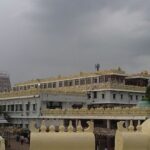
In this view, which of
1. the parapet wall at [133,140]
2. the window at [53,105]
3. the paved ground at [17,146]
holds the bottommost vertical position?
the paved ground at [17,146]

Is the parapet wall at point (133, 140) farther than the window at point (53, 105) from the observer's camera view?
No

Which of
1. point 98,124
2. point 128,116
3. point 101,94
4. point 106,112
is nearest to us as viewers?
point 128,116

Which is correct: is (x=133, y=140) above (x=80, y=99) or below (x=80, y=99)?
above

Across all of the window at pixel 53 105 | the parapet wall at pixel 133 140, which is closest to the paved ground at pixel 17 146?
the window at pixel 53 105

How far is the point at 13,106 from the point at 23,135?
34.1 ft

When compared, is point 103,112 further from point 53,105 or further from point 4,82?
point 4,82

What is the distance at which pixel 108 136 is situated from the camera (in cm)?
3444

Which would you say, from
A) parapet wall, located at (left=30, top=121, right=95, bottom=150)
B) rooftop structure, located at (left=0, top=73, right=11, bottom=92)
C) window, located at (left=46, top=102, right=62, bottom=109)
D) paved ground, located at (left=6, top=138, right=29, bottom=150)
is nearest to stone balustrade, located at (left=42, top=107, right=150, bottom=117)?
window, located at (left=46, top=102, right=62, bottom=109)

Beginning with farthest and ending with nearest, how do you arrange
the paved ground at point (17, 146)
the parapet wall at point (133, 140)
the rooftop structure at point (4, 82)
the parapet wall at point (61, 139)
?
the rooftop structure at point (4, 82), the paved ground at point (17, 146), the parapet wall at point (133, 140), the parapet wall at point (61, 139)

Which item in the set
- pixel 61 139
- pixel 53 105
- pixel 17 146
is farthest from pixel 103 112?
pixel 61 139

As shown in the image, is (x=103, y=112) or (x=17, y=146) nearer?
(x=103, y=112)

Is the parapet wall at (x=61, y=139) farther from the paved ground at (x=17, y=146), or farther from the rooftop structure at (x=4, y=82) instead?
the rooftop structure at (x=4, y=82)

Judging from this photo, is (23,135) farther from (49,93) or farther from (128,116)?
(128,116)

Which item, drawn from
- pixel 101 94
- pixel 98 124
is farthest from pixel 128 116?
pixel 101 94
